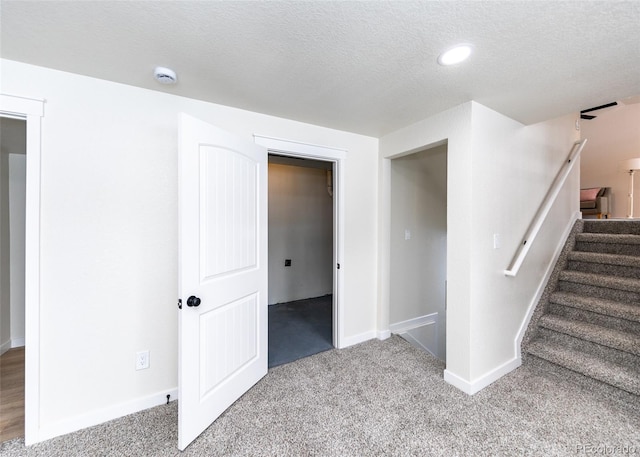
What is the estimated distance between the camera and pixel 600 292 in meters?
2.59

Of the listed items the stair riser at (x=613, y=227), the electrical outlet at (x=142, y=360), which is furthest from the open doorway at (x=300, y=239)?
the stair riser at (x=613, y=227)

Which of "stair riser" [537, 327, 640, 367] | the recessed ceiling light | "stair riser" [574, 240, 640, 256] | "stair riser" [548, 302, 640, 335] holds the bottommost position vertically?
"stair riser" [537, 327, 640, 367]

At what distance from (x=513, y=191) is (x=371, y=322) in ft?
6.08

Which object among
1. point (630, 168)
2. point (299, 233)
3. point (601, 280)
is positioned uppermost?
point (630, 168)

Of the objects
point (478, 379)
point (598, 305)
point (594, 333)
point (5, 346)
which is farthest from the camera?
point (5, 346)

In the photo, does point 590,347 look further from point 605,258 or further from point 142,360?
point 142,360

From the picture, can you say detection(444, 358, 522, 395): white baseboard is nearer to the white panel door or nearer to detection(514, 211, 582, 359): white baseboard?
detection(514, 211, 582, 359): white baseboard

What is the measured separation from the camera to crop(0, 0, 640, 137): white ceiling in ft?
3.82

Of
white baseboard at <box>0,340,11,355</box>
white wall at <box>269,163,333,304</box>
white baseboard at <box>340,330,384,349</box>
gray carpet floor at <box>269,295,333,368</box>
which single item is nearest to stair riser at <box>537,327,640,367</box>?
white baseboard at <box>340,330,384,349</box>

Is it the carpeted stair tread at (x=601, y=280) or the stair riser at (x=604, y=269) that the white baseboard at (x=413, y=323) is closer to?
the carpeted stair tread at (x=601, y=280)

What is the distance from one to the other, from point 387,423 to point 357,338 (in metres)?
1.15

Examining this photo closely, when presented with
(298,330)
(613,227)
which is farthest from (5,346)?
(613,227)

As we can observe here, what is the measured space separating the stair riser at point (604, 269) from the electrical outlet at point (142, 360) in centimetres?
410
